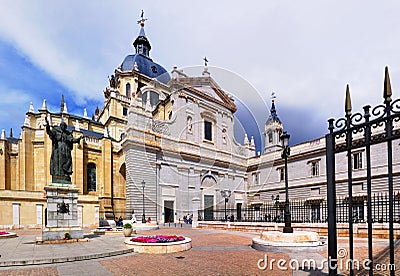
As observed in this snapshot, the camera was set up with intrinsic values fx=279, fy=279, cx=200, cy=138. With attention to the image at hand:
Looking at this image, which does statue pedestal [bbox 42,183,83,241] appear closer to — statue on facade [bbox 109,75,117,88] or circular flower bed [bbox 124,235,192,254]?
circular flower bed [bbox 124,235,192,254]

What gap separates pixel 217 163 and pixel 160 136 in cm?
1128

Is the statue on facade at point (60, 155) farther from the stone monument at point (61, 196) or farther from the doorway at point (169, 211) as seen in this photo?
the doorway at point (169, 211)

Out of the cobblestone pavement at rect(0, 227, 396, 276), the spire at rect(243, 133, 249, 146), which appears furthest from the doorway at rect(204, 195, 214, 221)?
the cobblestone pavement at rect(0, 227, 396, 276)

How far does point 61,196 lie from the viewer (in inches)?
546

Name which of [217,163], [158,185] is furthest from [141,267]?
[217,163]

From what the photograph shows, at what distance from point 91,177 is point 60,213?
75.1 ft

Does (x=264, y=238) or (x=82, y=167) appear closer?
(x=264, y=238)

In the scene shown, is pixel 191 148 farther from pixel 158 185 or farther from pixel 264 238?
pixel 264 238

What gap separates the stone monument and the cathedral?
1262 cm

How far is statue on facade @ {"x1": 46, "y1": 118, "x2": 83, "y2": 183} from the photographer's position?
1423cm

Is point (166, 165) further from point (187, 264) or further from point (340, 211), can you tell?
point (187, 264)

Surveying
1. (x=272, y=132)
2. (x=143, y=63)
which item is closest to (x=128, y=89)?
(x=143, y=63)

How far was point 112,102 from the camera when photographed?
4872 cm

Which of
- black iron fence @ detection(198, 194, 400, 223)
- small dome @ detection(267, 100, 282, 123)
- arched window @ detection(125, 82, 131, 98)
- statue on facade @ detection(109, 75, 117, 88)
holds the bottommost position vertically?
black iron fence @ detection(198, 194, 400, 223)
